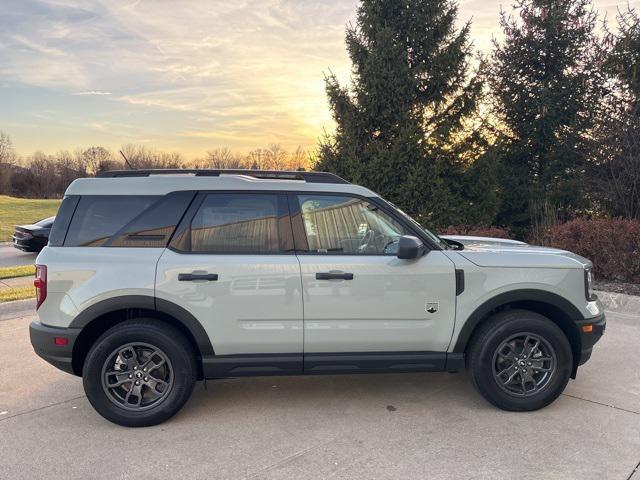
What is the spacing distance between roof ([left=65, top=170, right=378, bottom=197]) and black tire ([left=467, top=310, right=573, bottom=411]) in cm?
145

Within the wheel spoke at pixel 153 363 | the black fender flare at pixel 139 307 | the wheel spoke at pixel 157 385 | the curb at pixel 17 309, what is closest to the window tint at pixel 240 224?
the black fender flare at pixel 139 307

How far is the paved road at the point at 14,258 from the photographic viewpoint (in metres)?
12.6

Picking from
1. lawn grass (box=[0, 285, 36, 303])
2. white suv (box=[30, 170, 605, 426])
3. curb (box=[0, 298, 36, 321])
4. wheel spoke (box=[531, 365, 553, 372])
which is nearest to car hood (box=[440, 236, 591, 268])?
white suv (box=[30, 170, 605, 426])

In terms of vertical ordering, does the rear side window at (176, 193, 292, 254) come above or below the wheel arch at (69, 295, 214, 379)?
above

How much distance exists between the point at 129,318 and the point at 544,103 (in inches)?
441

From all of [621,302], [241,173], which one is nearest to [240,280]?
[241,173]

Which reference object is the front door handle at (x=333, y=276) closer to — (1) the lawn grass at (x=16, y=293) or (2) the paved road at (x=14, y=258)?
(1) the lawn grass at (x=16, y=293)

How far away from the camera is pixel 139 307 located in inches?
138

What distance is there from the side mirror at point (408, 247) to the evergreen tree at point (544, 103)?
28.2 feet

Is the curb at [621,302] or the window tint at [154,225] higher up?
the window tint at [154,225]

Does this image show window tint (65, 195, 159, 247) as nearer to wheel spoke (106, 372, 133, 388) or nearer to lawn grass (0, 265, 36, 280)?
wheel spoke (106, 372, 133, 388)

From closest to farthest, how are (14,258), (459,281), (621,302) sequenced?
(459,281) < (621,302) < (14,258)

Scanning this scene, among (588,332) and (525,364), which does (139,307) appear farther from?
(588,332)

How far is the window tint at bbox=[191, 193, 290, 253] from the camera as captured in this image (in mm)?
3590
